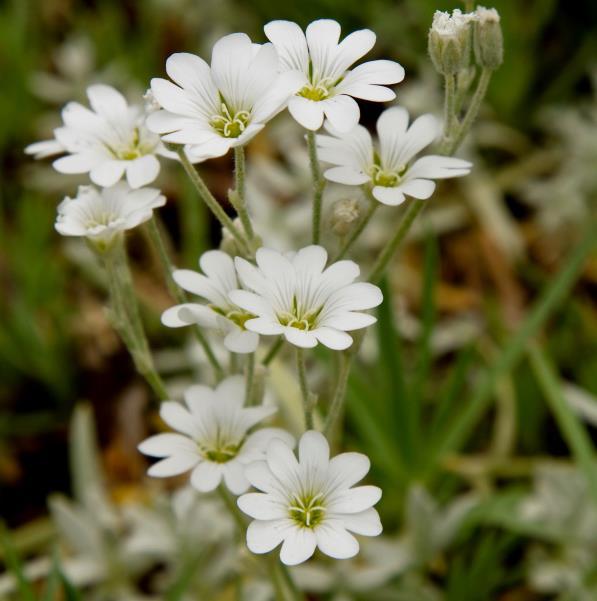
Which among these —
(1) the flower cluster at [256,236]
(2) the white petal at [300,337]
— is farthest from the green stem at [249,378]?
(2) the white petal at [300,337]

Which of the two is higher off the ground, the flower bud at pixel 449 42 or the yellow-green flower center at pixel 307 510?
the flower bud at pixel 449 42

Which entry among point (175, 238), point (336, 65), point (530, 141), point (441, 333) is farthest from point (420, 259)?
point (336, 65)

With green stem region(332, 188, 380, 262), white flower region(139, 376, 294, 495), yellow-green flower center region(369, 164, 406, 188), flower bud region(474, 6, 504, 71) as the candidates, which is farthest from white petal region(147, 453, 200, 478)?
flower bud region(474, 6, 504, 71)

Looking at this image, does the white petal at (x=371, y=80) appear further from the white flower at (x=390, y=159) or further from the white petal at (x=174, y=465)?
Answer: the white petal at (x=174, y=465)

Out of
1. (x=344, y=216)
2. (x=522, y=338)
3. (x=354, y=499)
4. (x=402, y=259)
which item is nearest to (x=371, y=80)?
(x=344, y=216)

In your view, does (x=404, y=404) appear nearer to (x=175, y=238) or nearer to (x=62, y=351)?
(x=62, y=351)

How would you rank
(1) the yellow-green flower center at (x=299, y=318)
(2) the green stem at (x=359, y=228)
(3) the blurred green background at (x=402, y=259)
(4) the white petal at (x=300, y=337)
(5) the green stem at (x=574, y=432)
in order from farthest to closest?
(3) the blurred green background at (x=402, y=259) → (5) the green stem at (x=574, y=432) → (2) the green stem at (x=359, y=228) → (1) the yellow-green flower center at (x=299, y=318) → (4) the white petal at (x=300, y=337)
